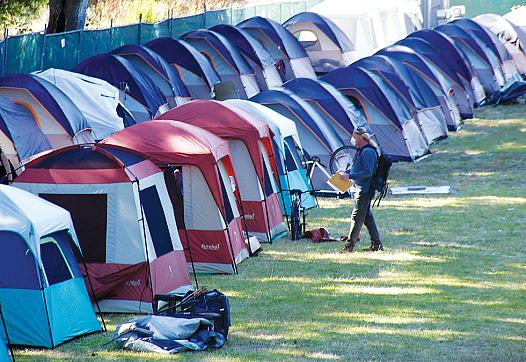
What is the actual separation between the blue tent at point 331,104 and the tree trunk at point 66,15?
6150 millimetres

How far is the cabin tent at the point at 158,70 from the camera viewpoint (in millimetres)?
23094

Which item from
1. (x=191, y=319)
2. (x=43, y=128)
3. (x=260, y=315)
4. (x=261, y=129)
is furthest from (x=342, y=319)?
(x=43, y=128)

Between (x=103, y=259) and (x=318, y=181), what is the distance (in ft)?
26.3

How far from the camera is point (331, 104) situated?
20812 millimetres

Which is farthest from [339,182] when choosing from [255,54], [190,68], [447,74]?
[255,54]

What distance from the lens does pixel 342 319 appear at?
37.7 ft

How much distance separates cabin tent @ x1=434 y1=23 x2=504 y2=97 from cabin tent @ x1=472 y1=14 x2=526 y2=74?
7.74ft

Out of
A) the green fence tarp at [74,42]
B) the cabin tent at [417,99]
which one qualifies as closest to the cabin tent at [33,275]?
the green fence tarp at [74,42]

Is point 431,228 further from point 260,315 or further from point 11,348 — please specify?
point 11,348

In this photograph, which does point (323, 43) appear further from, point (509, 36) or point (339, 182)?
point (339, 182)

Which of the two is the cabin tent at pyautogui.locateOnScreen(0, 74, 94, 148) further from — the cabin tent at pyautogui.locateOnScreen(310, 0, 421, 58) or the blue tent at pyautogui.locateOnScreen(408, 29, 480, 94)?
the cabin tent at pyautogui.locateOnScreen(310, 0, 421, 58)

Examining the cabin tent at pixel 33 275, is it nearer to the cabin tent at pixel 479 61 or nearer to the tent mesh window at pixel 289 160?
the tent mesh window at pixel 289 160

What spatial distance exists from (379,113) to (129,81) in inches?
197

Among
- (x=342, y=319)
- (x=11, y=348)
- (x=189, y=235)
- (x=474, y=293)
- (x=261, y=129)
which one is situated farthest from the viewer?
(x=261, y=129)
